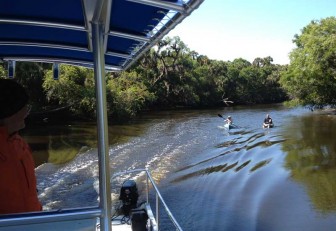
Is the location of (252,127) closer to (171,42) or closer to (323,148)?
(323,148)

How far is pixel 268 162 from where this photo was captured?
16.4 m

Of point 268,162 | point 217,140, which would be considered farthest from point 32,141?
point 268,162

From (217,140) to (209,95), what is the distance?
40633 mm

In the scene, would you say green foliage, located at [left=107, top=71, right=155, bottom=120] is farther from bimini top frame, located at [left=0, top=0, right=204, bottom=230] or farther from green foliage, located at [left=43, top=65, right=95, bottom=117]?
bimini top frame, located at [left=0, top=0, right=204, bottom=230]

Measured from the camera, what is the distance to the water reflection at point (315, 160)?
1162 centimetres

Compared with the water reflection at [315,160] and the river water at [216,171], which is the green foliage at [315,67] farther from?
the river water at [216,171]

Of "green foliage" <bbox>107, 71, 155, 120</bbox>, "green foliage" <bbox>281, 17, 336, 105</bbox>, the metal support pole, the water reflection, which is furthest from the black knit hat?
"green foliage" <bbox>281, 17, 336, 105</bbox>

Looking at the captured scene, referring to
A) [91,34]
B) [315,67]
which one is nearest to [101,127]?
[91,34]

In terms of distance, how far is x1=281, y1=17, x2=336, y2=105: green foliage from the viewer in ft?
104

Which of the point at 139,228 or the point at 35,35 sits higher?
the point at 35,35

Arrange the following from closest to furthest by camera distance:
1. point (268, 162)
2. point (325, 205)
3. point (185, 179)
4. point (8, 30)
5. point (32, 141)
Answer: point (8, 30) < point (325, 205) < point (185, 179) < point (268, 162) < point (32, 141)

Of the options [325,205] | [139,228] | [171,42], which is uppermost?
[171,42]

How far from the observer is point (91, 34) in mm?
2408

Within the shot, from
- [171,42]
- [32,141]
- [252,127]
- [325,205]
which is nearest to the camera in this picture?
[325,205]
